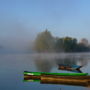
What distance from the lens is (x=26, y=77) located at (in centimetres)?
4641

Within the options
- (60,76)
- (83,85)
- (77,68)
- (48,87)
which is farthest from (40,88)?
(77,68)

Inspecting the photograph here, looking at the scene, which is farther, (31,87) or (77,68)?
(77,68)

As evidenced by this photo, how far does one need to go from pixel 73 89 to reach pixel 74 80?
179 cm

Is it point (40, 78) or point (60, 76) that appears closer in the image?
point (60, 76)

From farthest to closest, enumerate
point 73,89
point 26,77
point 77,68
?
1. point 77,68
2. point 26,77
3. point 73,89

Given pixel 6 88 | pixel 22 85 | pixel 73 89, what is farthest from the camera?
pixel 22 85

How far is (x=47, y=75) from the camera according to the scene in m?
40.9

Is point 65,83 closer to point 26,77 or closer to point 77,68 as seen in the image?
point 26,77

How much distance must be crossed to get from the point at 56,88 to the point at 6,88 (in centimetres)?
840

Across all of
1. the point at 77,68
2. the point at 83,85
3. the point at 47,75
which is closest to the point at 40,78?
the point at 47,75

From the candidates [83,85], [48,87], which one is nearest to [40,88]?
[48,87]

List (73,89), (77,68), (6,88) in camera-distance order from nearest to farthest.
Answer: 1. (73,89)
2. (6,88)
3. (77,68)

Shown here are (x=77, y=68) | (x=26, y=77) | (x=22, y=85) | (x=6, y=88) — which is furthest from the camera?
(x=77, y=68)

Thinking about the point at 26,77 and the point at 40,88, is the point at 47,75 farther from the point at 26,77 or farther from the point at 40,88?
the point at 26,77
